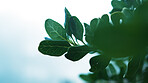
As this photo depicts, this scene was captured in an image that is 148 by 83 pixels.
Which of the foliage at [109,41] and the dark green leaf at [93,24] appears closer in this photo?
the foliage at [109,41]

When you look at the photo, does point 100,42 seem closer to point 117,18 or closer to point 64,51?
point 117,18

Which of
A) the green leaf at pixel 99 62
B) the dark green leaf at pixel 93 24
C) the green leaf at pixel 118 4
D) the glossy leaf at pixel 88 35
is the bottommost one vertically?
the green leaf at pixel 99 62

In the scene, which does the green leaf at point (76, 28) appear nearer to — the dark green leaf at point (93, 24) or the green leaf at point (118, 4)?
the dark green leaf at point (93, 24)

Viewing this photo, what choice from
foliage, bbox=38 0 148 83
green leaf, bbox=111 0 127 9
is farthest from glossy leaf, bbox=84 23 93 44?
green leaf, bbox=111 0 127 9

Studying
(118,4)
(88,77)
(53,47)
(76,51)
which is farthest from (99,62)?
(88,77)

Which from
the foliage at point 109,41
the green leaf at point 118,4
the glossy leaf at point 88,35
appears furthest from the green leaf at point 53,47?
the green leaf at point 118,4

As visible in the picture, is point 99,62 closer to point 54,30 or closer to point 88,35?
point 88,35

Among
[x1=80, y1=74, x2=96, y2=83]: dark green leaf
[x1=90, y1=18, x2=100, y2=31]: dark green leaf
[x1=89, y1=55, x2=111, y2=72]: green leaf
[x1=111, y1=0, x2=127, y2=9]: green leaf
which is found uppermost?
[x1=111, y1=0, x2=127, y2=9]: green leaf

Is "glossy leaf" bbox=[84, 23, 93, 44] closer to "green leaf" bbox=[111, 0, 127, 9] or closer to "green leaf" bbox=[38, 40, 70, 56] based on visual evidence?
"green leaf" bbox=[38, 40, 70, 56]
